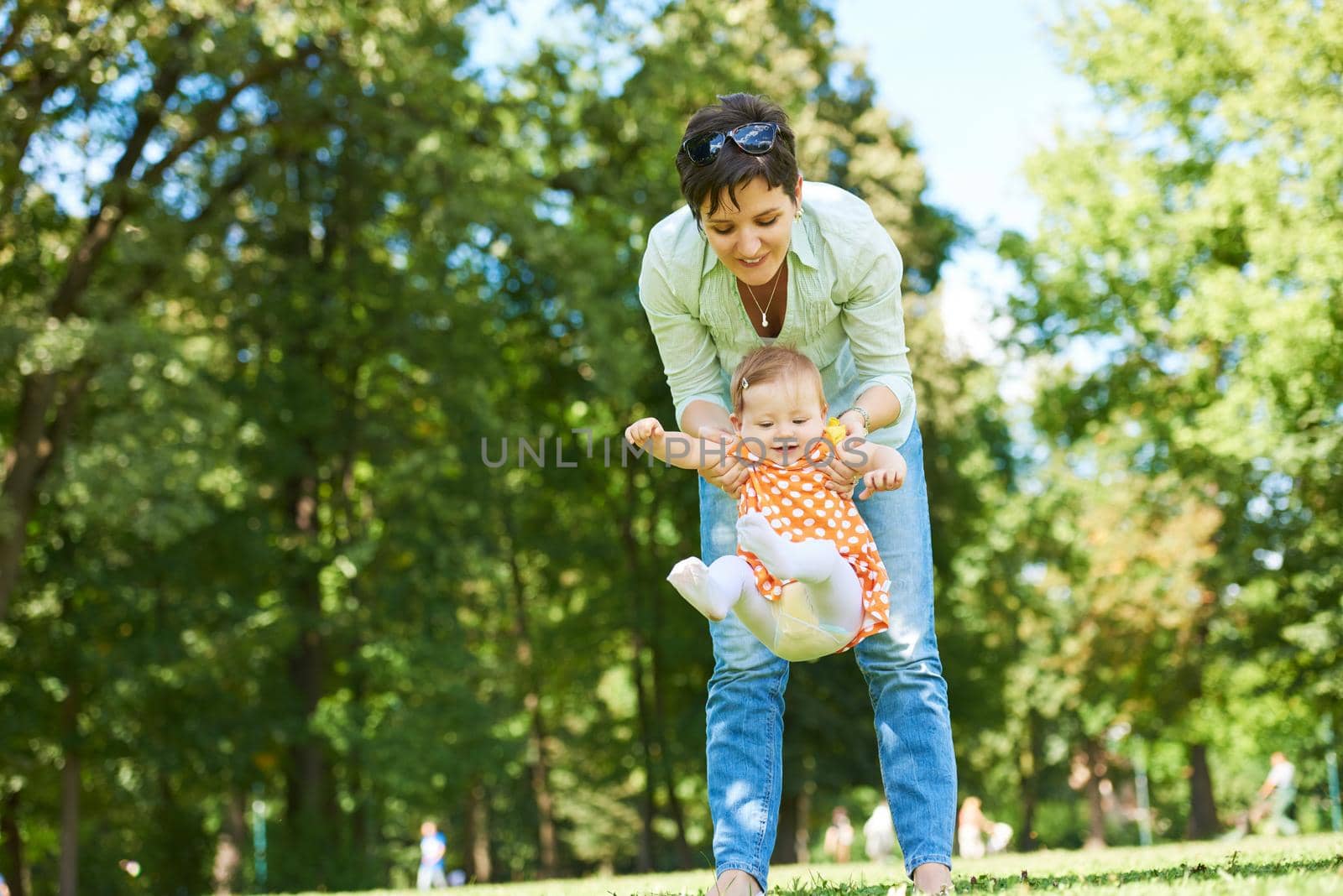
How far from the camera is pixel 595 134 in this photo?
1752 centimetres

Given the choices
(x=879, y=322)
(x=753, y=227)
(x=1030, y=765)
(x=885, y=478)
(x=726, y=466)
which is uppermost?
(x=753, y=227)

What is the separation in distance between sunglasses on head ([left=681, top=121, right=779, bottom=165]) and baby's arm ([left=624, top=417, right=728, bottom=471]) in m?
0.72

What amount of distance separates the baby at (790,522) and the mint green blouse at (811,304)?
0.12 meters

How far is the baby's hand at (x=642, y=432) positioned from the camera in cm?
357

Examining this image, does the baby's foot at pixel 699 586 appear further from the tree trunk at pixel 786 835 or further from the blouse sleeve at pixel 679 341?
the tree trunk at pixel 786 835

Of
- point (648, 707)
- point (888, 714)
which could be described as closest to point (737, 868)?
point (888, 714)

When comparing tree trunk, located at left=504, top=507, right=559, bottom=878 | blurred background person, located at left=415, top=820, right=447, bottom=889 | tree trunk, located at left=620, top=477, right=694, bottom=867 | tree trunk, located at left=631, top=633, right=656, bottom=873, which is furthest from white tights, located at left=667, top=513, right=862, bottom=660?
tree trunk, located at left=504, top=507, right=559, bottom=878

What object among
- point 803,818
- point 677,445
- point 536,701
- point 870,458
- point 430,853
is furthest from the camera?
point 803,818

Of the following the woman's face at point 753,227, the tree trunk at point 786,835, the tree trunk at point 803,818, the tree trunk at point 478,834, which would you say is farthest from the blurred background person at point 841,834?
the woman's face at point 753,227

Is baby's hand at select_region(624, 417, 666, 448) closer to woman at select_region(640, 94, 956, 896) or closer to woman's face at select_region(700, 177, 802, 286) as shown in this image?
woman at select_region(640, 94, 956, 896)

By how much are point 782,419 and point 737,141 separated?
77 centimetres

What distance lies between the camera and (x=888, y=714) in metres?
A: 3.59

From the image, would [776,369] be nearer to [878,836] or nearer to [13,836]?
[878,836]

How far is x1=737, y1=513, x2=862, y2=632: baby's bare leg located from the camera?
3311 mm
